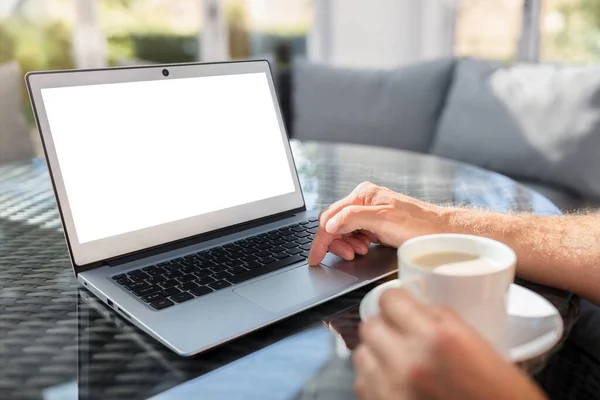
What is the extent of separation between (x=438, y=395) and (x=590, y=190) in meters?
1.74

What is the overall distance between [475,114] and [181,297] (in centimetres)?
181

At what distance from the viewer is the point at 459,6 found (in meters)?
3.37

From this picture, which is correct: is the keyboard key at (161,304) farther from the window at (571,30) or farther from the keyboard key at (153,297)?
the window at (571,30)

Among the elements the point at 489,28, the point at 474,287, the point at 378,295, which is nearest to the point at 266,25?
the point at 489,28

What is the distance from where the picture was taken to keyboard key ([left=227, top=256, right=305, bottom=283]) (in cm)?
72

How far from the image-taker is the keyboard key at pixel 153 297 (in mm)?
660

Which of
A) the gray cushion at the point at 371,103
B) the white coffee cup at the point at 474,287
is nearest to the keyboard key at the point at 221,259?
the white coffee cup at the point at 474,287

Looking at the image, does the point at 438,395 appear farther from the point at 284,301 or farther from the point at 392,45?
the point at 392,45

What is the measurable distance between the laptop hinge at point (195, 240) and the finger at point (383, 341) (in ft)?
1.39

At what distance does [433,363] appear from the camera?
430 mm

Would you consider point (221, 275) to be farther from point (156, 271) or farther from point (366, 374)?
point (366, 374)

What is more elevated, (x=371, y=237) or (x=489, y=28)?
(x=489, y=28)

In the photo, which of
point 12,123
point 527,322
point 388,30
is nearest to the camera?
point 527,322

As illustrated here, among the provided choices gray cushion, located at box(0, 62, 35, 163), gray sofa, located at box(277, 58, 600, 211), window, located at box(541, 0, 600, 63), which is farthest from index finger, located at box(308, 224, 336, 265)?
window, located at box(541, 0, 600, 63)
